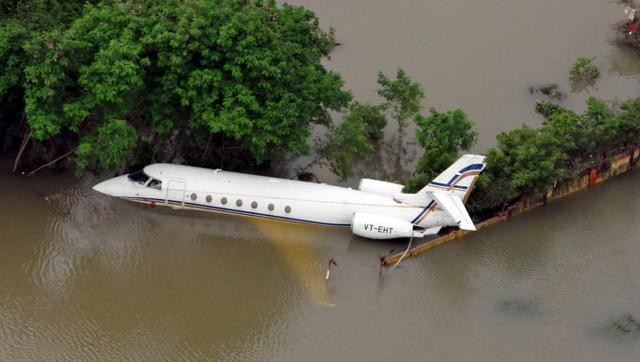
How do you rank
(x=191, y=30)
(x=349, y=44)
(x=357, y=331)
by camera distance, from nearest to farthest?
(x=357, y=331) → (x=191, y=30) → (x=349, y=44)

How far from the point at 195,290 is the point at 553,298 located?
14.0 meters

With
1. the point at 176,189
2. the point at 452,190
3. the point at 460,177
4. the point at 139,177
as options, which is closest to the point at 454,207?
the point at 452,190

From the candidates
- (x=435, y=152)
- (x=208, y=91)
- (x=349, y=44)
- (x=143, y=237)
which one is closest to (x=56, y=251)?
(x=143, y=237)

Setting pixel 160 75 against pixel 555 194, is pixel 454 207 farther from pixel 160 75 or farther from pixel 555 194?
pixel 160 75

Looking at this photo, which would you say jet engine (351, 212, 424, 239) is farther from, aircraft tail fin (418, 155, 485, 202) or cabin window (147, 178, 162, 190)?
cabin window (147, 178, 162, 190)

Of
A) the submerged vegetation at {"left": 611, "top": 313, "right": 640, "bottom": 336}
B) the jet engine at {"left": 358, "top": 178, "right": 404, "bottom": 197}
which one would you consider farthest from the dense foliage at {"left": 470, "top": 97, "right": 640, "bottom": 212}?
the submerged vegetation at {"left": 611, "top": 313, "right": 640, "bottom": 336}

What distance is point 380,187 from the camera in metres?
38.9

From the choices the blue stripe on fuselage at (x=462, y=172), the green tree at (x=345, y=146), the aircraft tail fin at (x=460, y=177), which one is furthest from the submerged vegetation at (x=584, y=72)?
the blue stripe on fuselage at (x=462, y=172)

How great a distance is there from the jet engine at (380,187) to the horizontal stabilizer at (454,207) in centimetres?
195

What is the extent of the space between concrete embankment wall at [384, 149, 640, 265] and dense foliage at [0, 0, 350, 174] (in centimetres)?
651

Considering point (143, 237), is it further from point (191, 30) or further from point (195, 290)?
point (191, 30)

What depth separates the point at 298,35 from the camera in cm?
4012

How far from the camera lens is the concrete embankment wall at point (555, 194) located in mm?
37906

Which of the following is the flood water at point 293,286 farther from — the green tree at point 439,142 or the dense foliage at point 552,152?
the green tree at point 439,142
